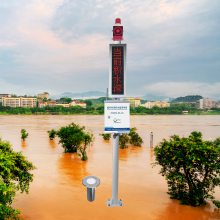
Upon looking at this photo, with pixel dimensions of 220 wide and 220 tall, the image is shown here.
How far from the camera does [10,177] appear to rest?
8266 millimetres

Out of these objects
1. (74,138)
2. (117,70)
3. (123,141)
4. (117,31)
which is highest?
(117,31)

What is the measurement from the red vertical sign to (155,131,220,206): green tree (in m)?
2.52

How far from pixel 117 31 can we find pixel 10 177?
4822 mm

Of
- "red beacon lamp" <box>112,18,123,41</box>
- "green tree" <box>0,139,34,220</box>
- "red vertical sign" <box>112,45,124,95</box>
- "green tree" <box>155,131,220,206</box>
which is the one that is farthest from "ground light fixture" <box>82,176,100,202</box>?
"red beacon lamp" <box>112,18,123,41</box>

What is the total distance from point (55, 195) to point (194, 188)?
182 inches

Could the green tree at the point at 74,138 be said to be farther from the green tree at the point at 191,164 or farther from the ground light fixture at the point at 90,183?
the ground light fixture at the point at 90,183

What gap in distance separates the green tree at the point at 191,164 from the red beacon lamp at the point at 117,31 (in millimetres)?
3613

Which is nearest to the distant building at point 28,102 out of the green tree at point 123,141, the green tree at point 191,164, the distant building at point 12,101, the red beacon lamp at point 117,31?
the distant building at point 12,101

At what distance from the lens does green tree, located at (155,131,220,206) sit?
989 cm

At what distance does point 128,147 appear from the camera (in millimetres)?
24156

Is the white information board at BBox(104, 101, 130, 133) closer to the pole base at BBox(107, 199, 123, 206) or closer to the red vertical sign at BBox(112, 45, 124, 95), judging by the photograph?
the red vertical sign at BBox(112, 45, 124, 95)

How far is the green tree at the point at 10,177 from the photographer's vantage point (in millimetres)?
7336

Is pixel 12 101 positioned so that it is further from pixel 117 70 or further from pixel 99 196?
pixel 117 70

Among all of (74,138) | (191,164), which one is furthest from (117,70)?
(74,138)
